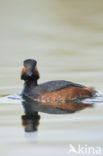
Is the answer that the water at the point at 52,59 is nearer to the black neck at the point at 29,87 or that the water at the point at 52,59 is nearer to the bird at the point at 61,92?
the black neck at the point at 29,87

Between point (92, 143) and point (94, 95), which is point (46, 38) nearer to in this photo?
point (94, 95)

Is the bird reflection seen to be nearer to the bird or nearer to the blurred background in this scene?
the bird

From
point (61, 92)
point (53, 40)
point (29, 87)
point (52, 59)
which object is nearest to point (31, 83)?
point (29, 87)

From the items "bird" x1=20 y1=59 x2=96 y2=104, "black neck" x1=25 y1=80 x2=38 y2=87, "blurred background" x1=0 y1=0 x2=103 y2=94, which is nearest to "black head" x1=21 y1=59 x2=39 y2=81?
"black neck" x1=25 y1=80 x2=38 y2=87

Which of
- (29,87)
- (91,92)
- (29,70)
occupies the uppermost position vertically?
(29,70)

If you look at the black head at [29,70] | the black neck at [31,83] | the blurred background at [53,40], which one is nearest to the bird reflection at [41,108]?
the black neck at [31,83]

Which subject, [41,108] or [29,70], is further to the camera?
[29,70]

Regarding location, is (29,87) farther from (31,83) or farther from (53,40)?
(53,40)

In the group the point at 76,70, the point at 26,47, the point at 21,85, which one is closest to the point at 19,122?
the point at 21,85
